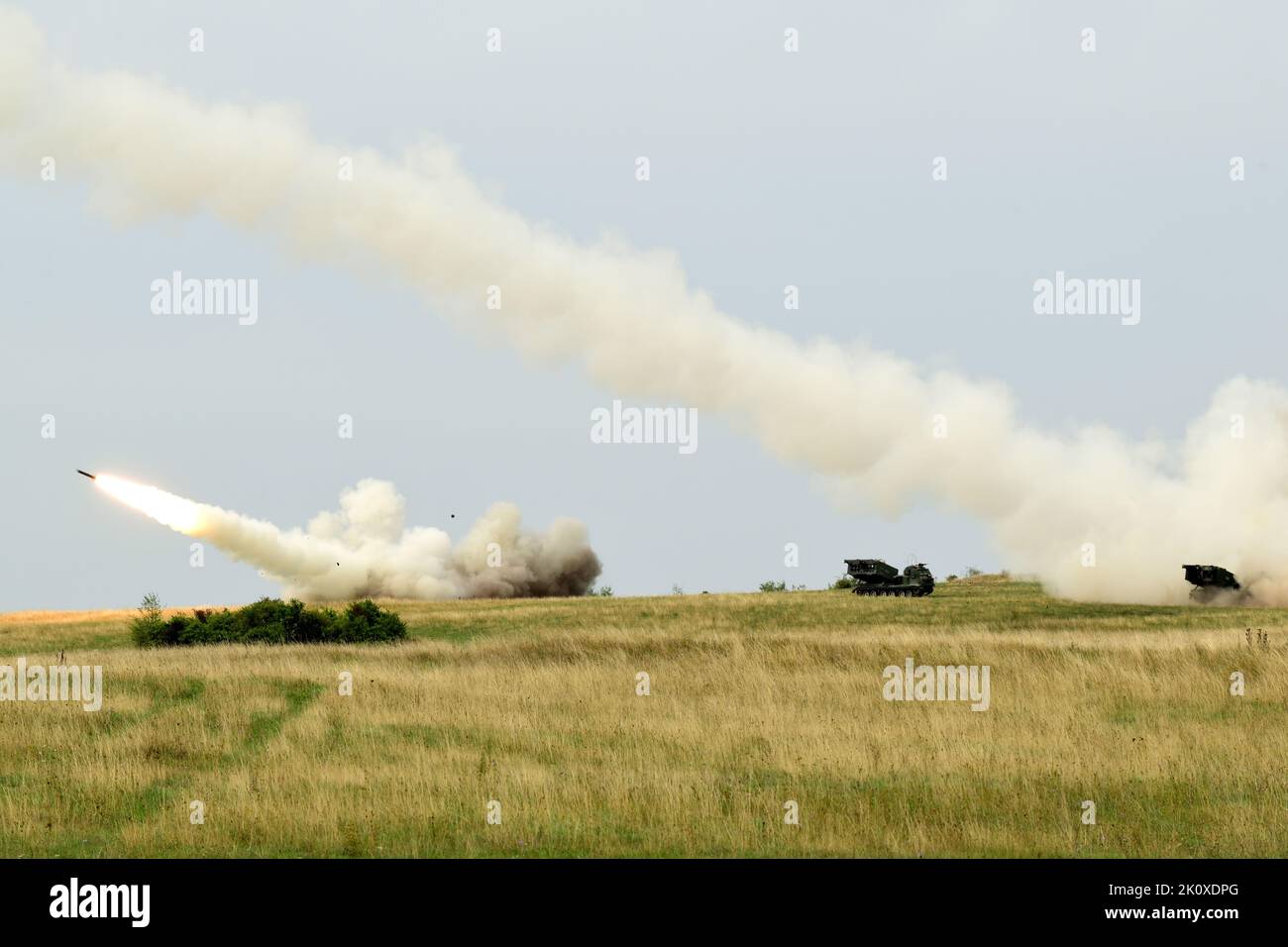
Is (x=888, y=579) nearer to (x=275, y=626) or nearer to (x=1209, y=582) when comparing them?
(x=1209, y=582)

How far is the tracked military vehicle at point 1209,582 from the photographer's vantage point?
184 ft

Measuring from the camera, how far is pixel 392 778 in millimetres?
18719

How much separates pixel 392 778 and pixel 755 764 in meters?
5.28

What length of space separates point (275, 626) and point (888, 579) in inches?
1092

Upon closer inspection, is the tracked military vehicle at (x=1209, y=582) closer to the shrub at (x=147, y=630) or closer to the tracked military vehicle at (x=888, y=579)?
the tracked military vehicle at (x=888, y=579)

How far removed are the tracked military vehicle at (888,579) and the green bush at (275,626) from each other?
22.4 metres

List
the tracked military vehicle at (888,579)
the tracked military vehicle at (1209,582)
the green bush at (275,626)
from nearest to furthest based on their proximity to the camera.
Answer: the green bush at (275,626)
the tracked military vehicle at (1209,582)
the tracked military vehicle at (888,579)

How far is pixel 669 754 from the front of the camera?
68.5 ft

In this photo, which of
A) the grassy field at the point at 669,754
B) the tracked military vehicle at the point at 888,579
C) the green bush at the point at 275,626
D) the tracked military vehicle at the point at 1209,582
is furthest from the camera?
the tracked military vehicle at the point at 888,579

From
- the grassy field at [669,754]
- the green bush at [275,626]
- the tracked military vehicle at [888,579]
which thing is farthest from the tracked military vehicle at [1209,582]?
the green bush at [275,626]

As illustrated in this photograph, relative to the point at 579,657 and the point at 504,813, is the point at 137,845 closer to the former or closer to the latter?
the point at 504,813

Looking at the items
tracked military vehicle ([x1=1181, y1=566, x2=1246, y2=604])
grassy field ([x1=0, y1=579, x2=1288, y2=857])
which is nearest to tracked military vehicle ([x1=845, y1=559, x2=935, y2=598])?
tracked military vehicle ([x1=1181, y1=566, x2=1246, y2=604])

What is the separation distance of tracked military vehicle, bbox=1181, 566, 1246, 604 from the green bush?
3219cm

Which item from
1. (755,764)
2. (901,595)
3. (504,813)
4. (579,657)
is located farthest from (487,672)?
(901,595)
